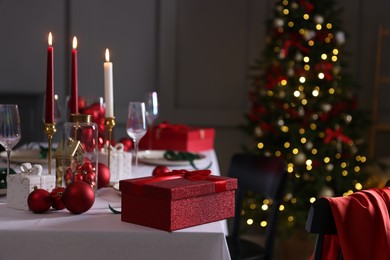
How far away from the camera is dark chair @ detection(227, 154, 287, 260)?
2.36m

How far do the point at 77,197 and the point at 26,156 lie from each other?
867 mm

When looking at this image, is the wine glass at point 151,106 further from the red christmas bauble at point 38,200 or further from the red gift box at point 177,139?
the red christmas bauble at point 38,200

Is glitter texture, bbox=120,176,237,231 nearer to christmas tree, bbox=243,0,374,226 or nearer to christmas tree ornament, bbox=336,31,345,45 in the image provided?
christmas tree, bbox=243,0,374,226

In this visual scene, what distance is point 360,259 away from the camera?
1.28 metres

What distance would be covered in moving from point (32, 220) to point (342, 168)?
8.71ft

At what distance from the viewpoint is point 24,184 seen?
5.02 feet

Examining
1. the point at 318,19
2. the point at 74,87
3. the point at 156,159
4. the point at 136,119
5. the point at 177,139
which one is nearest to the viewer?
the point at 74,87

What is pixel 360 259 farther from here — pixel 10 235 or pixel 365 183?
pixel 365 183

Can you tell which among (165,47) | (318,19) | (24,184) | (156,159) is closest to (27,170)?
(24,184)

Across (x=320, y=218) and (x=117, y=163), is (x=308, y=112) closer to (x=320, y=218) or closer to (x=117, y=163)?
(x=117, y=163)

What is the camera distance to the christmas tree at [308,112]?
374 centimetres

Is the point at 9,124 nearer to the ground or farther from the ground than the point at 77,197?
farther from the ground

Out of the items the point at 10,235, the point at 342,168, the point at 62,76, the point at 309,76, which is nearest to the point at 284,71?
the point at 309,76

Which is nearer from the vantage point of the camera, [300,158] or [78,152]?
[78,152]
